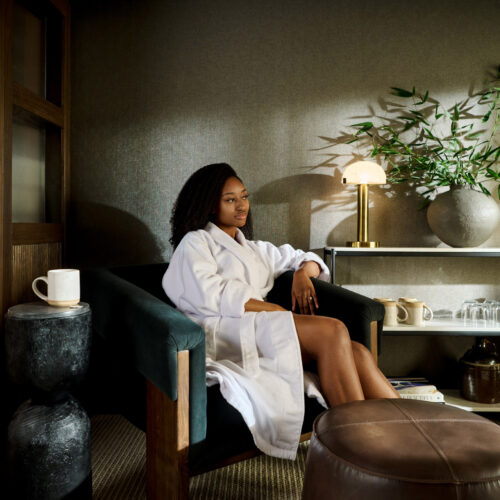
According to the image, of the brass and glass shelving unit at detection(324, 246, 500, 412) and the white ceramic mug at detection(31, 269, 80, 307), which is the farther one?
the brass and glass shelving unit at detection(324, 246, 500, 412)

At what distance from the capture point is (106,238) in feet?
8.52

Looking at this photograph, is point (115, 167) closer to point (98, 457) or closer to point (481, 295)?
point (98, 457)

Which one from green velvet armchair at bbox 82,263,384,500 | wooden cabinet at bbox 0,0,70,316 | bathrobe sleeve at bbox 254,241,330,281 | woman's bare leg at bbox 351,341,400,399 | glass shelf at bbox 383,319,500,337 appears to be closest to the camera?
green velvet armchair at bbox 82,263,384,500

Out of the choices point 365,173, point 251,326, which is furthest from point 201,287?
point 365,173

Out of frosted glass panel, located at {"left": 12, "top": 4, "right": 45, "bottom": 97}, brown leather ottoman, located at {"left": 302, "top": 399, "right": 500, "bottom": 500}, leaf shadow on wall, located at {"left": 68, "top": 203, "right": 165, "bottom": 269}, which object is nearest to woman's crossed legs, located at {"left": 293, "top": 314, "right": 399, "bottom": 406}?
brown leather ottoman, located at {"left": 302, "top": 399, "right": 500, "bottom": 500}

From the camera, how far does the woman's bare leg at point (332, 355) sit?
147cm

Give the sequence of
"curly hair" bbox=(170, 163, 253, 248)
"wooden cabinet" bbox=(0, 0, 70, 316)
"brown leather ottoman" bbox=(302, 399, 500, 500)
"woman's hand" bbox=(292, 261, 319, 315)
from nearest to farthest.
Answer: "brown leather ottoman" bbox=(302, 399, 500, 500), "wooden cabinet" bbox=(0, 0, 70, 316), "woman's hand" bbox=(292, 261, 319, 315), "curly hair" bbox=(170, 163, 253, 248)

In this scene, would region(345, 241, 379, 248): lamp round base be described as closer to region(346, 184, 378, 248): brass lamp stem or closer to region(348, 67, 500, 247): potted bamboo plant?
region(346, 184, 378, 248): brass lamp stem

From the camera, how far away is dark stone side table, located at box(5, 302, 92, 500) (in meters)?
1.42

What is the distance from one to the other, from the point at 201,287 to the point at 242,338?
0.79ft

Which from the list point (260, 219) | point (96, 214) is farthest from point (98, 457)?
point (260, 219)

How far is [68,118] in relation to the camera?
2.52 metres

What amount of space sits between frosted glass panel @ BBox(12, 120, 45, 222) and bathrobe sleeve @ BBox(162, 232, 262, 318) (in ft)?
2.66

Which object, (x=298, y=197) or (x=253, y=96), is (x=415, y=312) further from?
(x=253, y=96)
